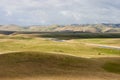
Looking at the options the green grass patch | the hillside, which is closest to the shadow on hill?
the hillside

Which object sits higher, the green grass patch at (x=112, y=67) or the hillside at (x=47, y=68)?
the hillside at (x=47, y=68)

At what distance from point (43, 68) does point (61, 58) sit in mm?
8581

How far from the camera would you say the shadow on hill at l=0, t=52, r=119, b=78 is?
42.0 m

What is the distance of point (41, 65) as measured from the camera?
47094 mm

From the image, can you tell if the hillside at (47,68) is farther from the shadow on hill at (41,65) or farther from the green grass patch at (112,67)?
the green grass patch at (112,67)

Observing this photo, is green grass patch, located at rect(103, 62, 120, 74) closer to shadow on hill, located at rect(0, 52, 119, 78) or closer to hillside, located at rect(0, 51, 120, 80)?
hillside, located at rect(0, 51, 120, 80)

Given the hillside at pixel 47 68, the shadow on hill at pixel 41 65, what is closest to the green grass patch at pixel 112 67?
the hillside at pixel 47 68

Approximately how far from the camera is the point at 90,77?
137 ft

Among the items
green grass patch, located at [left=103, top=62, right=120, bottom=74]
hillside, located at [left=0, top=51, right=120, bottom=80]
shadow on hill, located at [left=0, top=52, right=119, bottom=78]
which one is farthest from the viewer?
green grass patch, located at [left=103, top=62, right=120, bottom=74]

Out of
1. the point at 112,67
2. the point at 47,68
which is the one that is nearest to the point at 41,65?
the point at 47,68

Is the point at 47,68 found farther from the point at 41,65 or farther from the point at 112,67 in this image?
the point at 112,67

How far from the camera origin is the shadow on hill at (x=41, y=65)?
138ft

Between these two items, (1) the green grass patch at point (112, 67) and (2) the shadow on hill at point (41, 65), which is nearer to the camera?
(2) the shadow on hill at point (41, 65)

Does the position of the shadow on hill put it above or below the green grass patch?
above
